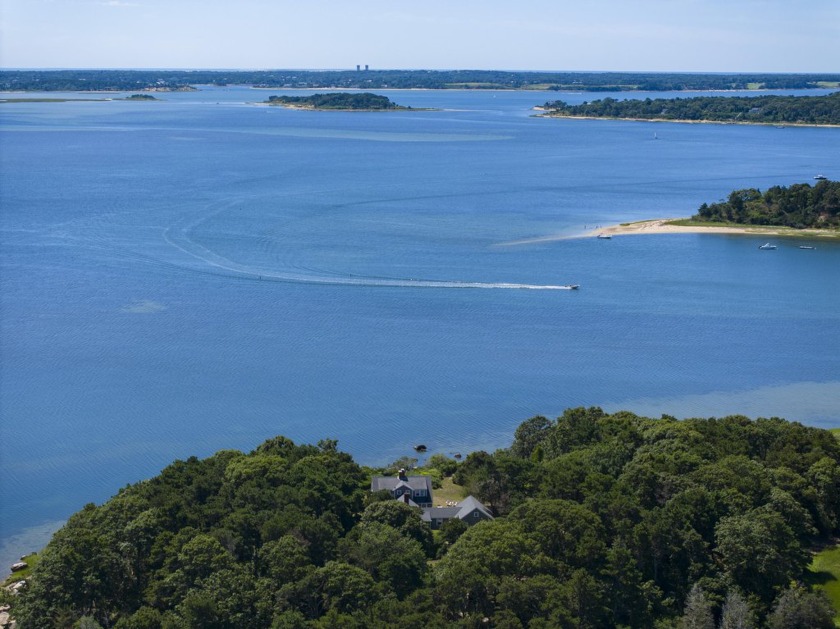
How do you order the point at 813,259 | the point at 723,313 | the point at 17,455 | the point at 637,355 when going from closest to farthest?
the point at 17,455 → the point at 637,355 → the point at 723,313 → the point at 813,259

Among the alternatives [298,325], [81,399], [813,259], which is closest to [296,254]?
[298,325]

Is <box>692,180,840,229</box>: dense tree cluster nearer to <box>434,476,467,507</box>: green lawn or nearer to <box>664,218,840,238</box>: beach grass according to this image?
<box>664,218,840,238</box>: beach grass

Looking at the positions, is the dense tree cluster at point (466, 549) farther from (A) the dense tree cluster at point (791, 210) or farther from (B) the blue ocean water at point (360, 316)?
(A) the dense tree cluster at point (791, 210)

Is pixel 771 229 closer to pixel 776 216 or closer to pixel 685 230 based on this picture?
pixel 776 216

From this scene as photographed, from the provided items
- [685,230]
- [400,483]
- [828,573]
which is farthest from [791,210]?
[400,483]

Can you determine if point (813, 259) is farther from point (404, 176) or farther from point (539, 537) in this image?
point (539, 537)

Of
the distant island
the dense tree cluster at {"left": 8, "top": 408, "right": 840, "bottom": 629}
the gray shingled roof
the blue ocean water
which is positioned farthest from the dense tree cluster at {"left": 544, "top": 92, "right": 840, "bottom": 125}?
the gray shingled roof

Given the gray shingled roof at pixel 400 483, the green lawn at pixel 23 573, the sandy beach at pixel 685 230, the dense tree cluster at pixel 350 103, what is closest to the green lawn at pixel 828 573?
the gray shingled roof at pixel 400 483
